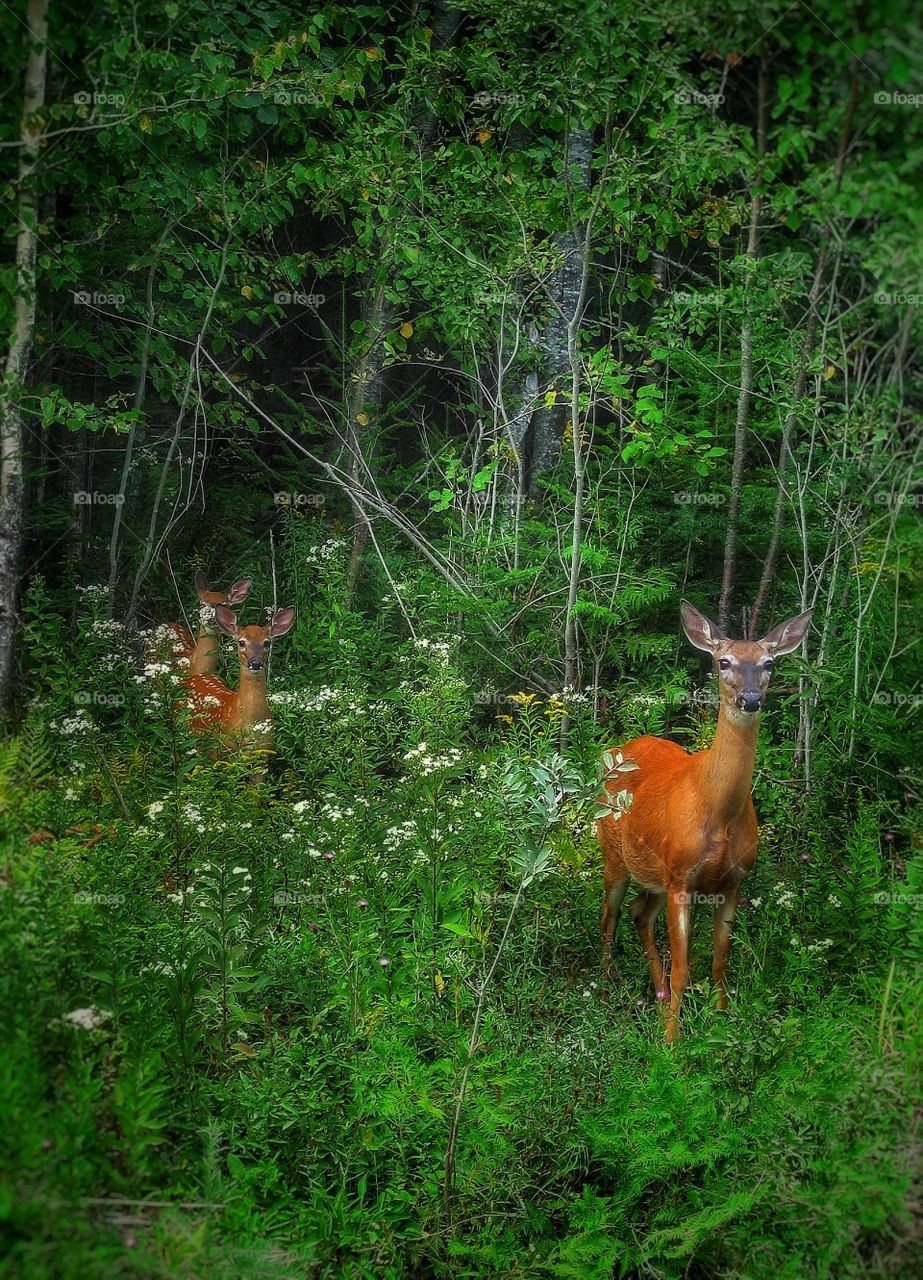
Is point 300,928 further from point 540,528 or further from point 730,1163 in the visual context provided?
point 540,528

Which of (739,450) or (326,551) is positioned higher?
(739,450)

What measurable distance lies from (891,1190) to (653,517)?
11.8ft

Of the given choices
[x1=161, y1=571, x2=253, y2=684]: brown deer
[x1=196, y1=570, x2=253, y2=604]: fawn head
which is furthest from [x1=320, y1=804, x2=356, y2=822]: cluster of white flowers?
[x1=196, y1=570, x2=253, y2=604]: fawn head

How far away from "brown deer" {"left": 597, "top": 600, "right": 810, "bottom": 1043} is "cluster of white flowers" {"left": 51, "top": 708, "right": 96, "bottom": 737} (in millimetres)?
2091

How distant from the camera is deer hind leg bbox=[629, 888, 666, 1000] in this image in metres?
4.64

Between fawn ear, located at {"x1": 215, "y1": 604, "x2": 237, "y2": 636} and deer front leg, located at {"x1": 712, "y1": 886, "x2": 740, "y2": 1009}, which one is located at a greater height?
fawn ear, located at {"x1": 215, "y1": 604, "x2": 237, "y2": 636}

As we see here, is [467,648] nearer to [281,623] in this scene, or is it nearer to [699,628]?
[281,623]

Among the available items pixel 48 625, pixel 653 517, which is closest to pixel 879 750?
pixel 653 517

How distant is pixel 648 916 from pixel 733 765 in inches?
→ 37.7

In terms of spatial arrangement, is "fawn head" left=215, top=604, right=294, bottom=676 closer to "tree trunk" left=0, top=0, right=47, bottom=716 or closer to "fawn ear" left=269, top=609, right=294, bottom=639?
"fawn ear" left=269, top=609, right=294, bottom=639

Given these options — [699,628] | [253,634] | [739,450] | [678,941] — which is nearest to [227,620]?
[253,634]

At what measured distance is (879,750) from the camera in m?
4.45

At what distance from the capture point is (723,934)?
4.24 meters

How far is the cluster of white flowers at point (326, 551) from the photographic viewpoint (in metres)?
5.97
